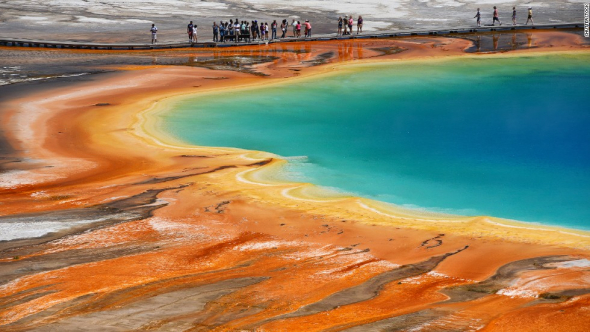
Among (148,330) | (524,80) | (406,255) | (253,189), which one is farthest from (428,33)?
(148,330)

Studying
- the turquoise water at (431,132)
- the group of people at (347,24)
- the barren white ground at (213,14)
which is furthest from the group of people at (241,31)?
the turquoise water at (431,132)

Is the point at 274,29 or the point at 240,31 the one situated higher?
the point at 274,29

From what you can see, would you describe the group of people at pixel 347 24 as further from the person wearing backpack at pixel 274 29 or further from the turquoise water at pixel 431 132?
the turquoise water at pixel 431 132

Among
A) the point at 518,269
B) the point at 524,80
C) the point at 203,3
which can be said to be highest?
the point at 203,3

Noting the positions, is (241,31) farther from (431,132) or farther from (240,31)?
(431,132)

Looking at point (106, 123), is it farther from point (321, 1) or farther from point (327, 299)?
point (321, 1)

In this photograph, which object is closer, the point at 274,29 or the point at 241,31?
the point at 241,31

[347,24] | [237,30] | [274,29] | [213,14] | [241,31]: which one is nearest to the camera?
[237,30]

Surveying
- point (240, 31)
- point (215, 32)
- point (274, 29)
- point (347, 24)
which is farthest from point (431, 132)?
point (347, 24)
